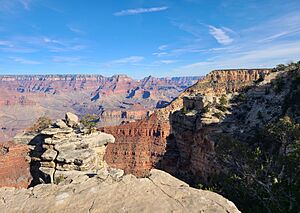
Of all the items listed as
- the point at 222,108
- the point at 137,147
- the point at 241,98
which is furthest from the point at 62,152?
the point at 137,147

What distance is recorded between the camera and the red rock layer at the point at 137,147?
65.8m

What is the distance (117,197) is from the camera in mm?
8750

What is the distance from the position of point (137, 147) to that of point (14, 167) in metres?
51.0

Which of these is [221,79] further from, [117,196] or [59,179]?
[117,196]

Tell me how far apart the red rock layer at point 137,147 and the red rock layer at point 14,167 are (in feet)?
113

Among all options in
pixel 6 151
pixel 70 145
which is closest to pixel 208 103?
pixel 70 145

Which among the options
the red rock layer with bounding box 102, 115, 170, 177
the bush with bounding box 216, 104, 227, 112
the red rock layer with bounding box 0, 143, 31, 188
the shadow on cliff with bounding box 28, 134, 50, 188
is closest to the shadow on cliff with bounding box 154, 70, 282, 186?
the bush with bounding box 216, 104, 227, 112

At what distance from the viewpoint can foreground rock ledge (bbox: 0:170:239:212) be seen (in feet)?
26.7

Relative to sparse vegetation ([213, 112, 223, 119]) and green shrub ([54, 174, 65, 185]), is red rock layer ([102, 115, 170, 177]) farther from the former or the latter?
green shrub ([54, 174, 65, 185])

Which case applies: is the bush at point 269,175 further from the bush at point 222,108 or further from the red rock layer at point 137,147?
the red rock layer at point 137,147

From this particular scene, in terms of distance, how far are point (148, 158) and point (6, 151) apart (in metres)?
46.5

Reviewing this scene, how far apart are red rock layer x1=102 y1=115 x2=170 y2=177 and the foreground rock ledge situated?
4736 cm

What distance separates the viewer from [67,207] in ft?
27.6

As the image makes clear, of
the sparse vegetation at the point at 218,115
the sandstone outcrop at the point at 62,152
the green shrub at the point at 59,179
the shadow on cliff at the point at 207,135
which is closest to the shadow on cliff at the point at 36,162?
the sandstone outcrop at the point at 62,152
